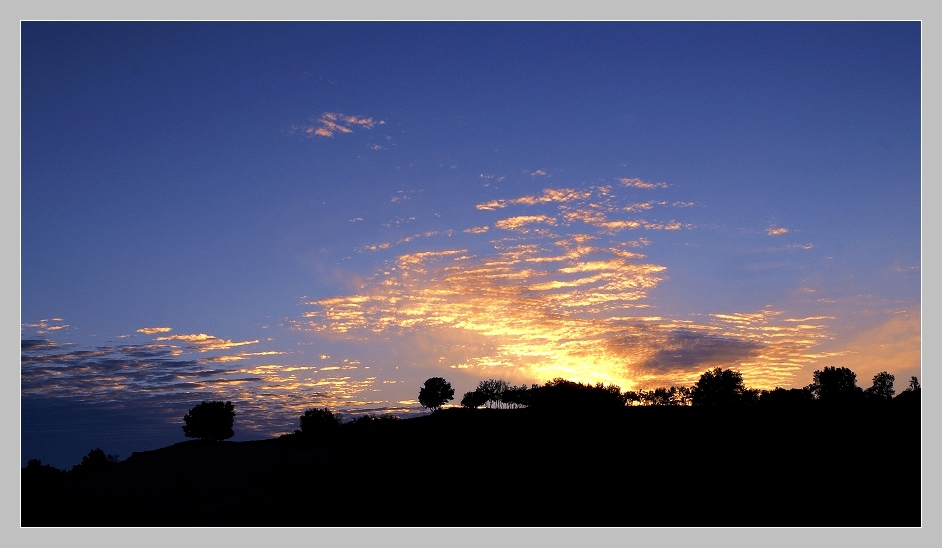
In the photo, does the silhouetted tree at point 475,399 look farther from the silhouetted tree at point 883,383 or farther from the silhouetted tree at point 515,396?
the silhouetted tree at point 883,383

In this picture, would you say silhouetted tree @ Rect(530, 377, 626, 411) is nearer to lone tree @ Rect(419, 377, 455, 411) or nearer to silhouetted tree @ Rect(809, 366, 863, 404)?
lone tree @ Rect(419, 377, 455, 411)

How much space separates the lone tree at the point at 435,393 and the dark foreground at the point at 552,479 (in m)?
58.1

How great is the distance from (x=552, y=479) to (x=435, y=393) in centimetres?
8369

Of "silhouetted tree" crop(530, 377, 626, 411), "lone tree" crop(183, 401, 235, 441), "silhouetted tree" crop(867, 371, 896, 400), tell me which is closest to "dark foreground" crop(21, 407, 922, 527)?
"silhouetted tree" crop(530, 377, 626, 411)

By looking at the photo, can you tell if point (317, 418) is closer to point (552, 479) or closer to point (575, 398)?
point (575, 398)

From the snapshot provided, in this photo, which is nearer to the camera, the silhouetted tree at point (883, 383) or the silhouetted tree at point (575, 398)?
the silhouetted tree at point (575, 398)

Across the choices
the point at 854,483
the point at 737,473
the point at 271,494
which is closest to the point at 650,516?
the point at 737,473

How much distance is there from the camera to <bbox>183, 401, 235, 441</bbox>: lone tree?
361ft

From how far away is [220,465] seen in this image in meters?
56.8

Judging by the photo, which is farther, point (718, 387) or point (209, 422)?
point (718, 387)

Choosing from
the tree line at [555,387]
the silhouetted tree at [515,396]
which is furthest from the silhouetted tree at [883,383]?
the silhouetted tree at [515,396]

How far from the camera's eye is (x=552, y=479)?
1538 inches

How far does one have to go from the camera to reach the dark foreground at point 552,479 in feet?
107

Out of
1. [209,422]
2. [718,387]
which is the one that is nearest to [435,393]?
[209,422]
